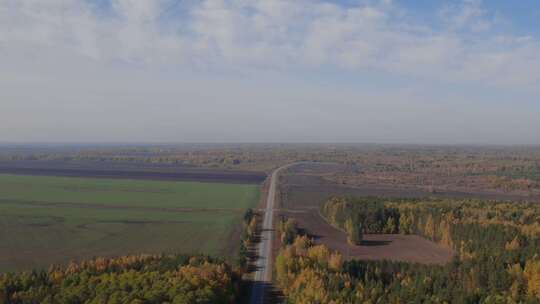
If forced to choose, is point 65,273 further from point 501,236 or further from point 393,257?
point 501,236

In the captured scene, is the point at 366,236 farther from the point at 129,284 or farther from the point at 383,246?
the point at 129,284

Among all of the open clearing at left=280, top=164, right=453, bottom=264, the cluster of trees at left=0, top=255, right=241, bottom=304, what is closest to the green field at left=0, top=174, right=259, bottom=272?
the open clearing at left=280, top=164, right=453, bottom=264

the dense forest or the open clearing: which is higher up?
the dense forest

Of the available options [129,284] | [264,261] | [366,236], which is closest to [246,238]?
[264,261]

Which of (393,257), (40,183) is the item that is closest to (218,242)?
(393,257)

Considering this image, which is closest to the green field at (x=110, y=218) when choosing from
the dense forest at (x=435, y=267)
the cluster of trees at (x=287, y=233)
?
the cluster of trees at (x=287, y=233)

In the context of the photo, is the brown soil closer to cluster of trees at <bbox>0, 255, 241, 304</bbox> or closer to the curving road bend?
the curving road bend
